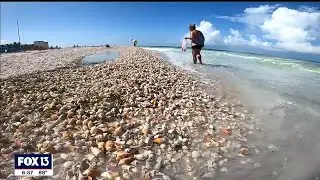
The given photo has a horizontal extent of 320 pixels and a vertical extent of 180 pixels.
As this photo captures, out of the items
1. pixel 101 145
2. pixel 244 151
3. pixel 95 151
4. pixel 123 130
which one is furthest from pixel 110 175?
pixel 244 151

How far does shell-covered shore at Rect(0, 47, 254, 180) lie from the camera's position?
14.3ft

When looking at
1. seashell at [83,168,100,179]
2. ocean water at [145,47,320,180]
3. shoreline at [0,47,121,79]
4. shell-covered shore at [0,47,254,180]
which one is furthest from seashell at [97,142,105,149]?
shoreline at [0,47,121,79]

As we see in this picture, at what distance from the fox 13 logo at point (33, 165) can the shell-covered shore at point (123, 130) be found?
0.11m

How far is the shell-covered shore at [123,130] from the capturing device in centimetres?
435

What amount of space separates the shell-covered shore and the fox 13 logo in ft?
0.35

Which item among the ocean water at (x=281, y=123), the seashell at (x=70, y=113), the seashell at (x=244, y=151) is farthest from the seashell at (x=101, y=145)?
the seashell at (x=244, y=151)

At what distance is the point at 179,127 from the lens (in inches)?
224

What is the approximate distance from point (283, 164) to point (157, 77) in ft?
21.3

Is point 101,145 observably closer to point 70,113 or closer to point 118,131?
point 118,131

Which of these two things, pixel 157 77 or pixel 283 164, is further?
pixel 157 77

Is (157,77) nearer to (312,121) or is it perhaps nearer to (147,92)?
(147,92)

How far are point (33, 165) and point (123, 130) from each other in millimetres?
1613

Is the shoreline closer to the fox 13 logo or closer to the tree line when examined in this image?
the fox 13 logo

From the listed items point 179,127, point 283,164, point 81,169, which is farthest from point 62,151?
point 283,164
